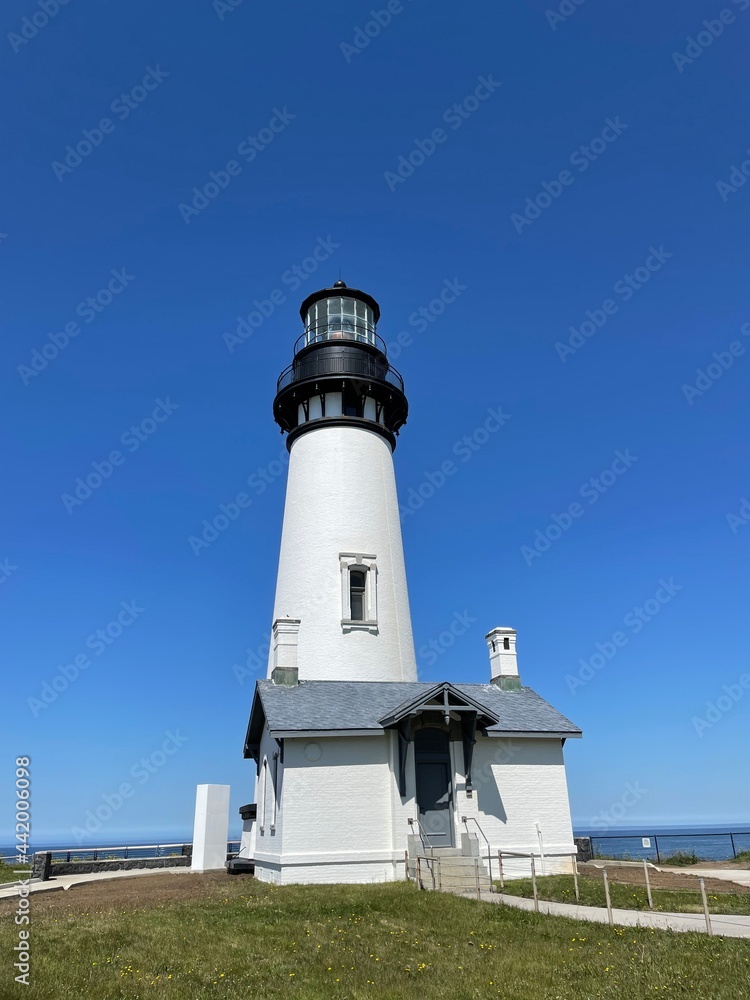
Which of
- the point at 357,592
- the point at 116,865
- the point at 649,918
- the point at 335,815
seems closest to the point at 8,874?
the point at 116,865

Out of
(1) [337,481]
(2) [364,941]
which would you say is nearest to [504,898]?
(2) [364,941]

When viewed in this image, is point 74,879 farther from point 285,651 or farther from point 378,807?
point 378,807

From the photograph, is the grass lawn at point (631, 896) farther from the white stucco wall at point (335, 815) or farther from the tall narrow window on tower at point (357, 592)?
the tall narrow window on tower at point (357, 592)

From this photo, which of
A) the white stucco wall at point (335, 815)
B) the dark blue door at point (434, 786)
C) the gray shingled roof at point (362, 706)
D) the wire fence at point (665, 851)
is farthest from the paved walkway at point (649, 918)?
the wire fence at point (665, 851)

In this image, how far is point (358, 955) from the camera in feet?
34.9

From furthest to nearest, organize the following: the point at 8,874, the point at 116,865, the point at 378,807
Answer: the point at 116,865
the point at 8,874
the point at 378,807

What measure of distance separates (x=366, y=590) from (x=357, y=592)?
0.36 metres

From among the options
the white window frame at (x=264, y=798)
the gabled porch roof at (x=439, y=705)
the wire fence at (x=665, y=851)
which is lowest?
the wire fence at (x=665, y=851)

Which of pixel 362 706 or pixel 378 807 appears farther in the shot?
pixel 362 706

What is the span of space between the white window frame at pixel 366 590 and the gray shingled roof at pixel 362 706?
2.00 m

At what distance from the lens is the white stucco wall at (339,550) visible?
24.0 metres

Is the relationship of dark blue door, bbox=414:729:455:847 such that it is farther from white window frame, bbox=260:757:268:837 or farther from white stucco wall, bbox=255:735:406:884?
white window frame, bbox=260:757:268:837

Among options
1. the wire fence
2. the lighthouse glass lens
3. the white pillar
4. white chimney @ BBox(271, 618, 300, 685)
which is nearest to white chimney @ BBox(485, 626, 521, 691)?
the wire fence

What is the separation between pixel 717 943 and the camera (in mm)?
10055
